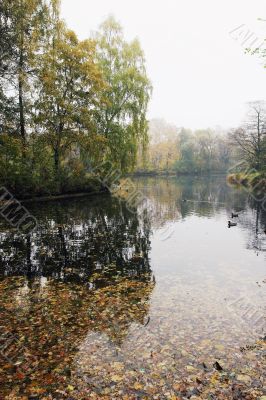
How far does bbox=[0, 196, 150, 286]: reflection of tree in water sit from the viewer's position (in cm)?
1053

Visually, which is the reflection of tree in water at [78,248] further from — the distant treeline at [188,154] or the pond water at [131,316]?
the distant treeline at [188,154]

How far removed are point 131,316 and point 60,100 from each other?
24827 millimetres

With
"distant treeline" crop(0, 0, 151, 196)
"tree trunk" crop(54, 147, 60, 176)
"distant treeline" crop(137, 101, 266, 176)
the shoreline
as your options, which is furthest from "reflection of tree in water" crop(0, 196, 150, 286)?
"distant treeline" crop(137, 101, 266, 176)

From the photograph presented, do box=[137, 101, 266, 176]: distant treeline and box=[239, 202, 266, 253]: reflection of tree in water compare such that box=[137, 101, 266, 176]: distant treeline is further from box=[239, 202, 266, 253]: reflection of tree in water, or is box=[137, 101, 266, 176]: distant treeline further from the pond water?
the pond water

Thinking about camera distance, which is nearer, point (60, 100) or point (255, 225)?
point (255, 225)

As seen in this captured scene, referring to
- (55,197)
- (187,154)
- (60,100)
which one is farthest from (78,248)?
(187,154)

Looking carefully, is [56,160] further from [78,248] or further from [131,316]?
[131,316]

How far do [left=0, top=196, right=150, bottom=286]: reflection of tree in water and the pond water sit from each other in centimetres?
7

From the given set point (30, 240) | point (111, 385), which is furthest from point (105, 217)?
point (111, 385)

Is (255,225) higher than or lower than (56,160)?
lower

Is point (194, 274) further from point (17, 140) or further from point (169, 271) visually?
point (17, 140)

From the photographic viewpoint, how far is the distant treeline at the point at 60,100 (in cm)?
2412

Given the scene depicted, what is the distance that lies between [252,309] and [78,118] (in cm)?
2582

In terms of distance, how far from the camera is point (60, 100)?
27.8 metres
